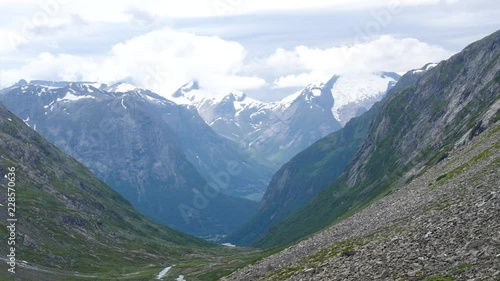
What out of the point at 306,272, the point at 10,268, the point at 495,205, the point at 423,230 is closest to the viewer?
the point at 495,205

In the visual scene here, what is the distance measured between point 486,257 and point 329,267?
19.7 meters

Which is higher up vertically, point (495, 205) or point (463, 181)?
point (463, 181)

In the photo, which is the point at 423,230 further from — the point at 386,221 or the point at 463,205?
the point at 386,221

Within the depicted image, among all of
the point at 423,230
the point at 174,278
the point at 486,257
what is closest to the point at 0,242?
the point at 174,278

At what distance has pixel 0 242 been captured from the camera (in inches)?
7096

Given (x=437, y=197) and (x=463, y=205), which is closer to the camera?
(x=463, y=205)

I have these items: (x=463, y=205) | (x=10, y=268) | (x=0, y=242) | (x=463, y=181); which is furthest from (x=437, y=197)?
(x=0, y=242)

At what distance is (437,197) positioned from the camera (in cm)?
7444

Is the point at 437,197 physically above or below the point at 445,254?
above

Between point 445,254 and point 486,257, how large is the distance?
14.4 feet

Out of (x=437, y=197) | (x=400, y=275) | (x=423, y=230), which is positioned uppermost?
(x=437, y=197)

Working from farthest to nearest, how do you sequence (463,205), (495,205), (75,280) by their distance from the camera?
(75,280)
(463,205)
(495,205)

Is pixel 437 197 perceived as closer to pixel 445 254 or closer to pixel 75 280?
pixel 445 254

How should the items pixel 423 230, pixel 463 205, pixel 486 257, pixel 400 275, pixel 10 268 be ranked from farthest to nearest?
1. pixel 10 268
2. pixel 463 205
3. pixel 423 230
4. pixel 400 275
5. pixel 486 257
